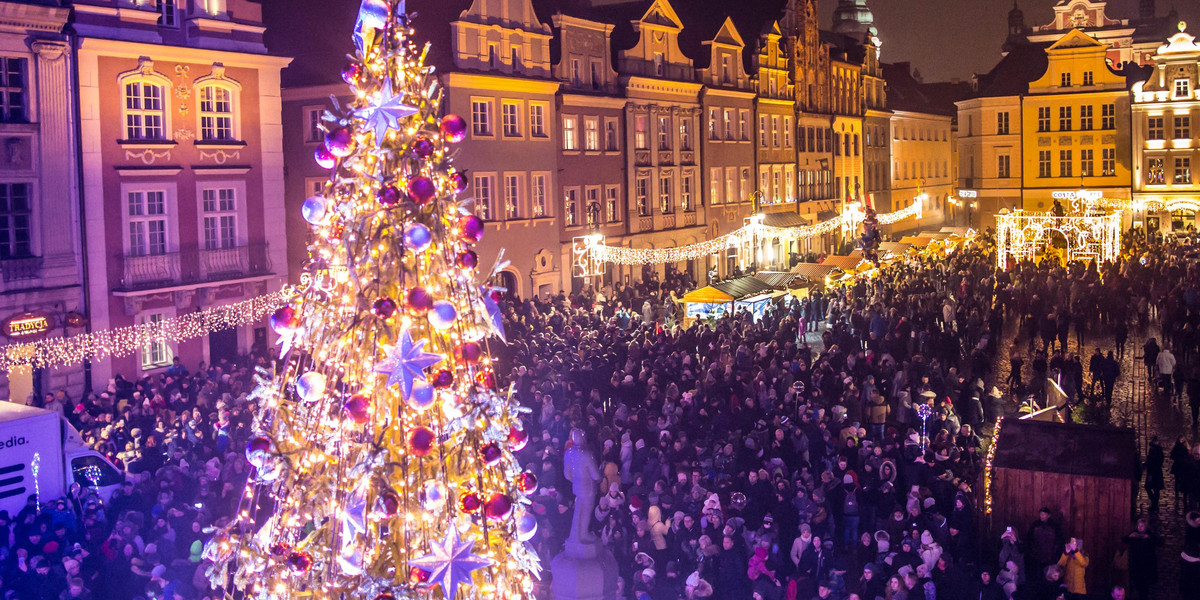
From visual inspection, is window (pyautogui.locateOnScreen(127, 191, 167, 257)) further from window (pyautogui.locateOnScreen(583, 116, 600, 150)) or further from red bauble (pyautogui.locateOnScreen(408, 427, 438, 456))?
red bauble (pyautogui.locateOnScreen(408, 427, 438, 456))

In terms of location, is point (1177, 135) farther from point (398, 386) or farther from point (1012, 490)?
point (398, 386)

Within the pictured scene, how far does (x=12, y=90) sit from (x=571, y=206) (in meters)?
20.0

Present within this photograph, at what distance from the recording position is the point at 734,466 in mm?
16156

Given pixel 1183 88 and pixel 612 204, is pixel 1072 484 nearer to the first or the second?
pixel 612 204

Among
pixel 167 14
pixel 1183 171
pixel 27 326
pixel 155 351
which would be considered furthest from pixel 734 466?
pixel 1183 171

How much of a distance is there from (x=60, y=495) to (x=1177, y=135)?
181ft

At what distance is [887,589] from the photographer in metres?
11.9

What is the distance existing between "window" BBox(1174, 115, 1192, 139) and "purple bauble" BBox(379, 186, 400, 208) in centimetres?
5822

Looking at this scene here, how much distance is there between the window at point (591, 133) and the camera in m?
41.2

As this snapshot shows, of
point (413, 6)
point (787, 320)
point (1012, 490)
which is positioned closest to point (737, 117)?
point (413, 6)

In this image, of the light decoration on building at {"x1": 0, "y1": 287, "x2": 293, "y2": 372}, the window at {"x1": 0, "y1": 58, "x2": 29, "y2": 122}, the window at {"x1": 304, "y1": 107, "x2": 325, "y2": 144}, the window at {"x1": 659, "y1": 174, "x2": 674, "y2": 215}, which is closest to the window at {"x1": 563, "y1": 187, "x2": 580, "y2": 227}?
the window at {"x1": 659, "y1": 174, "x2": 674, "y2": 215}

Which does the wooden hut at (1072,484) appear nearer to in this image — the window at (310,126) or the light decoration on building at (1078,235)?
the window at (310,126)

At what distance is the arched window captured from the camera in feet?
85.8

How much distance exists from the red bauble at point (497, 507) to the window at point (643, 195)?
3675 centimetres
